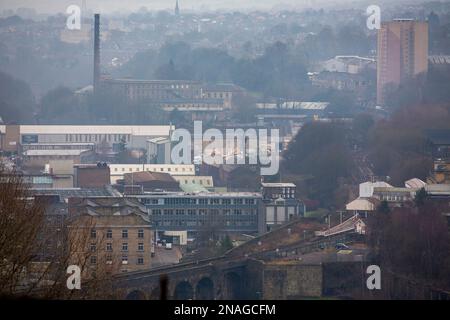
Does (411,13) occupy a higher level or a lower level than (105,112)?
higher

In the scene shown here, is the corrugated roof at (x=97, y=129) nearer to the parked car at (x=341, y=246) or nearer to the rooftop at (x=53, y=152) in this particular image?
the rooftop at (x=53, y=152)

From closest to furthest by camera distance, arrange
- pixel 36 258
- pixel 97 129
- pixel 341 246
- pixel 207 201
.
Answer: pixel 36 258 < pixel 341 246 < pixel 207 201 < pixel 97 129

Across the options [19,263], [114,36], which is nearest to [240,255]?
[19,263]

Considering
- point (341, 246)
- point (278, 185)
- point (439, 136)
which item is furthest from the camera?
point (439, 136)

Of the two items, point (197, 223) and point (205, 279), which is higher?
point (197, 223)

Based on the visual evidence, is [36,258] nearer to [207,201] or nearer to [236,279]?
[236,279]

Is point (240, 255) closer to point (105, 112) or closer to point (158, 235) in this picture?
point (158, 235)

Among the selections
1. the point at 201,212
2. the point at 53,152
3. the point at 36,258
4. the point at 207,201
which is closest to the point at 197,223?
the point at 201,212

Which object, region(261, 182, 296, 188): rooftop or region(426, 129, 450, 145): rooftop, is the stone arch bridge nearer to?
region(261, 182, 296, 188): rooftop

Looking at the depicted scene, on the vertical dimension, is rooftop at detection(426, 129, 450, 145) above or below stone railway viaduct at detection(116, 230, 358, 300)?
above

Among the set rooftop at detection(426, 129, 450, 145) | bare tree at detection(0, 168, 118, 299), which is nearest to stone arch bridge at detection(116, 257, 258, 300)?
bare tree at detection(0, 168, 118, 299)
